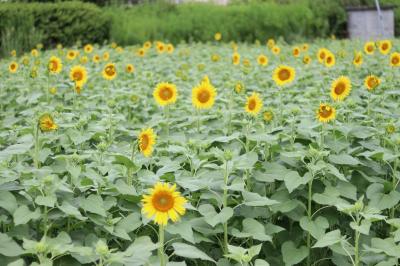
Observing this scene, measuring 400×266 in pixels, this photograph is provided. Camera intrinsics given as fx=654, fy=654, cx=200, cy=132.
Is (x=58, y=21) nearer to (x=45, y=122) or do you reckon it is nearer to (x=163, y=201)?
(x=45, y=122)

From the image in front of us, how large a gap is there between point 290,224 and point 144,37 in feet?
28.0

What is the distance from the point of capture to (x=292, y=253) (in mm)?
2408

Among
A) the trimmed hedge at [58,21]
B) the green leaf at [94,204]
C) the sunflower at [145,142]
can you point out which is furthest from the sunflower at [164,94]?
the trimmed hedge at [58,21]

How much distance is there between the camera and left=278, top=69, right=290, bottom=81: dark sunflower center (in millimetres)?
3756

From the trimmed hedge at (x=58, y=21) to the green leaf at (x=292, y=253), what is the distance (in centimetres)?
895

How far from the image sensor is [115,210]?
230 centimetres

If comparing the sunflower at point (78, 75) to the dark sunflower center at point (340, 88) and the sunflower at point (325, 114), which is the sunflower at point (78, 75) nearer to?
the dark sunflower center at point (340, 88)

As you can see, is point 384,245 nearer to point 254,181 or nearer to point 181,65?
point 254,181

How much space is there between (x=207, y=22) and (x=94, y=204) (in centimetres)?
1002

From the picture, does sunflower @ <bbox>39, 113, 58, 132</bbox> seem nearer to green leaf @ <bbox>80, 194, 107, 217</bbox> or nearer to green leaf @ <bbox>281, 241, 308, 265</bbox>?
green leaf @ <bbox>80, 194, 107, 217</bbox>

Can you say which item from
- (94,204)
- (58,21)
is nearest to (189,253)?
(94,204)

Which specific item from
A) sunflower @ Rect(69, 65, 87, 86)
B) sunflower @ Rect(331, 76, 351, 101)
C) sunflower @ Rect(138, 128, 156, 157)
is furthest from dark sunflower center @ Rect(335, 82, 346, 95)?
sunflower @ Rect(69, 65, 87, 86)

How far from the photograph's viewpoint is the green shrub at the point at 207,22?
11.2 m

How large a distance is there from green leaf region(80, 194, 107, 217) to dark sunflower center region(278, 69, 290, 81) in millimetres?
1851
